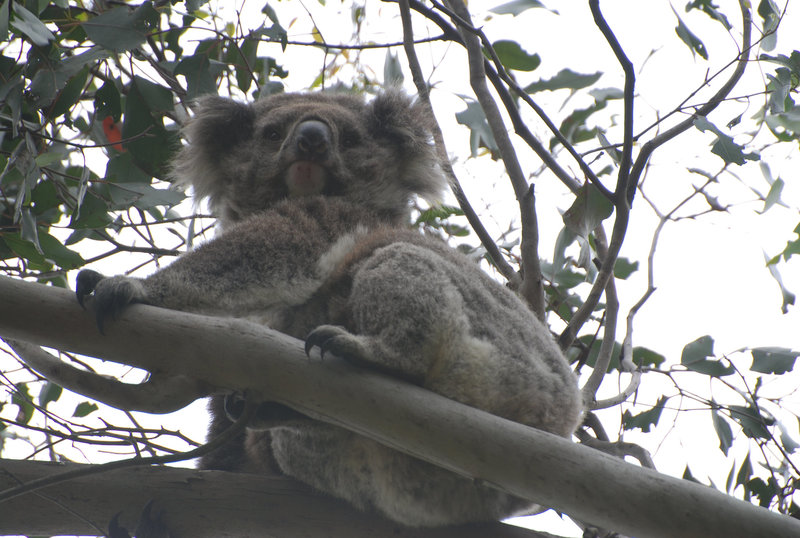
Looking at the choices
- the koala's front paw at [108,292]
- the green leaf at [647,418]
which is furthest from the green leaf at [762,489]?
the koala's front paw at [108,292]

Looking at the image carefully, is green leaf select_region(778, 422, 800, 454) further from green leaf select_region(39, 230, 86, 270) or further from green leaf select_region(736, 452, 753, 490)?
green leaf select_region(39, 230, 86, 270)

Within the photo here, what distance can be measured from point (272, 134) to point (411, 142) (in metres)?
0.59

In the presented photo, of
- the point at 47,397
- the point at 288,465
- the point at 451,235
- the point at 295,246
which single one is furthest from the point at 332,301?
the point at 451,235

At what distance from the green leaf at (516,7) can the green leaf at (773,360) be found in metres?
1.50

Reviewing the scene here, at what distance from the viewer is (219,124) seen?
10.8 feet

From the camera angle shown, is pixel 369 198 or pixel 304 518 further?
pixel 369 198

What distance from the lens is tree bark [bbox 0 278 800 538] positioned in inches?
61.8

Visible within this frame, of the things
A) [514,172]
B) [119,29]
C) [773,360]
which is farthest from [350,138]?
[773,360]

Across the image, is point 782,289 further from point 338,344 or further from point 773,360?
point 338,344

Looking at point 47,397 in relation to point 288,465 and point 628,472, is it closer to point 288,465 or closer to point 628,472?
point 288,465

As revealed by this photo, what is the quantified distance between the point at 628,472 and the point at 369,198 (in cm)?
178

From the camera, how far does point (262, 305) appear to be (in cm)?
226

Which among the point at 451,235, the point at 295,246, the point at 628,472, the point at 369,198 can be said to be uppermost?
the point at 451,235

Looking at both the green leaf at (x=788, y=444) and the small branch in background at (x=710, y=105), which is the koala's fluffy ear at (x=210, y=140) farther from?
the green leaf at (x=788, y=444)
